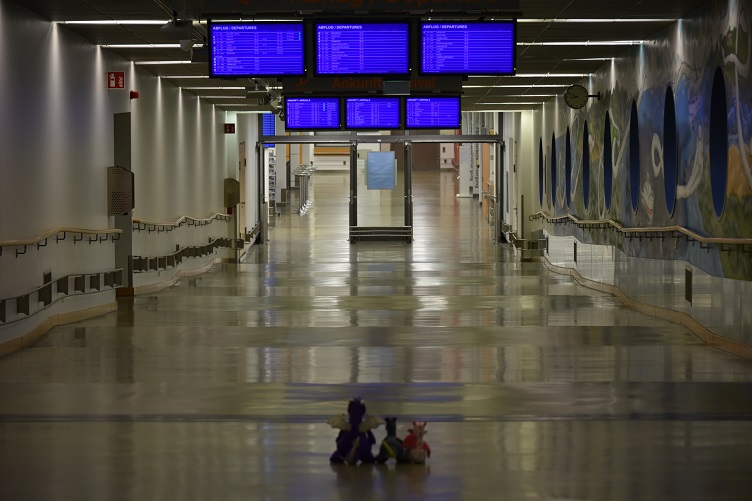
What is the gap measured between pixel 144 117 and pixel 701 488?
41.1 feet

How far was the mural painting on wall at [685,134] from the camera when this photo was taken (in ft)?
32.9

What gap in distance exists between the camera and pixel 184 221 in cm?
1969

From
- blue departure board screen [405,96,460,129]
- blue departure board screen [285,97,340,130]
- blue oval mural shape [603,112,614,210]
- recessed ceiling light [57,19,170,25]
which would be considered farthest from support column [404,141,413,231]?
recessed ceiling light [57,19,170,25]

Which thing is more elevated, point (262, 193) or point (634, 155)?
point (634, 155)

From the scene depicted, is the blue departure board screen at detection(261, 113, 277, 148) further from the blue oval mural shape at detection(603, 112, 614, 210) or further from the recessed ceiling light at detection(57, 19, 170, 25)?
the recessed ceiling light at detection(57, 19, 170, 25)

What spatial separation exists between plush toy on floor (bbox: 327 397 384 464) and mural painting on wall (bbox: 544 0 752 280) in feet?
16.8

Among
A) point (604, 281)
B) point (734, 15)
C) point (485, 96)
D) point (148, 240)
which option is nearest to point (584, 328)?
point (734, 15)

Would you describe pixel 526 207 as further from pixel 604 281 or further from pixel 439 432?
pixel 439 432

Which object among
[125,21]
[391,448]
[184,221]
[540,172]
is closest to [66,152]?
[125,21]

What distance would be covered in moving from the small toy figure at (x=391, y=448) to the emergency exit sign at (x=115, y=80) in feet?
32.4

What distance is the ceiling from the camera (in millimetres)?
10930

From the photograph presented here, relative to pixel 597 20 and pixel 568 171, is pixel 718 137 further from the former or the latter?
pixel 568 171

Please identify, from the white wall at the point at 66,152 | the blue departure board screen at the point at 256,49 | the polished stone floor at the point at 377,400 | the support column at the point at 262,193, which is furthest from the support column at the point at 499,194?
the blue departure board screen at the point at 256,49

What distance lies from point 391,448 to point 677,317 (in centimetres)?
691
